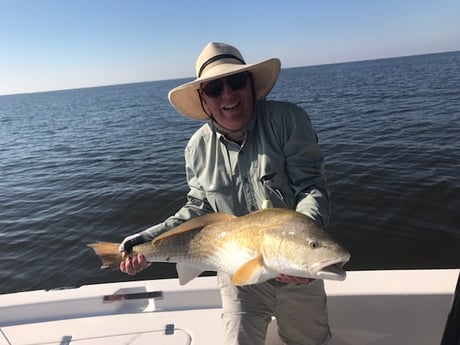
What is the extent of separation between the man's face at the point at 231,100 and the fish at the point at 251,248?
0.73 meters

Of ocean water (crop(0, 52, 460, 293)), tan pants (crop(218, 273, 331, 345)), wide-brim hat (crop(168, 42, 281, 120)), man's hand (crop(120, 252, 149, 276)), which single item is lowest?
ocean water (crop(0, 52, 460, 293))

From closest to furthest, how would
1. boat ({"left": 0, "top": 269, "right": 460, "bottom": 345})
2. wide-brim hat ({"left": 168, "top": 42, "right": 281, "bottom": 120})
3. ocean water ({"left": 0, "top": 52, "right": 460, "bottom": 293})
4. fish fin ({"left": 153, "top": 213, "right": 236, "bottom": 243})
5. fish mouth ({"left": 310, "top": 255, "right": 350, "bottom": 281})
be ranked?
fish mouth ({"left": 310, "top": 255, "right": 350, "bottom": 281})
fish fin ({"left": 153, "top": 213, "right": 236, "bottom": 243})
wide-brim hat ({"left": 168, "top": 42, "right": 281, "bottom": 120})
boat ({"left": 0, "top": 269, "right": 460, "bottom": 345})
ocean water ({"left": 0, "top": 52, "right": 460, "bottom": 293})

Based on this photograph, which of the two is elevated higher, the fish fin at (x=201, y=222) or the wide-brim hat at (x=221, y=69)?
the wide-brim hat at (x=221, y=69)

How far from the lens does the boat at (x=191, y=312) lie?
322 cm

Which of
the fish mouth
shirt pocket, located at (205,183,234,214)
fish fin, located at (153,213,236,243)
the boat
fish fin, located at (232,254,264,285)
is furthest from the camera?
the boat

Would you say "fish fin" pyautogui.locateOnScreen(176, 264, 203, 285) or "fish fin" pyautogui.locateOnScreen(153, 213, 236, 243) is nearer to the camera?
"fish fin" pyautogui.locateOnScreen(153, 213, 236, 243)

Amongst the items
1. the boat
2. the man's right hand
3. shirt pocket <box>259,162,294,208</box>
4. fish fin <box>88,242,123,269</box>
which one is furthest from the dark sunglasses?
the boat

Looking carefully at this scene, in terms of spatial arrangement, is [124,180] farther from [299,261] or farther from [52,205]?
[299,261]

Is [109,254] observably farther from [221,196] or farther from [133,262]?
[221,196]

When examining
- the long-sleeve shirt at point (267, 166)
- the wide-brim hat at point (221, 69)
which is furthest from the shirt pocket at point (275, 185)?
the wide-brim hat at point (221, 69)

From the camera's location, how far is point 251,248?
7.62ft

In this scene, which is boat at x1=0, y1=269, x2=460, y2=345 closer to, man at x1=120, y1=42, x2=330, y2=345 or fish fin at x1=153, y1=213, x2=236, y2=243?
man at x1=120, y1=42, x2=330, y2=345

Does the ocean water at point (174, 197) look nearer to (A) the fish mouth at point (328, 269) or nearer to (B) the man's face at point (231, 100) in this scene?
(B) the man's face at point (231, 100)

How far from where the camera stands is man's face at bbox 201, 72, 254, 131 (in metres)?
2.86
